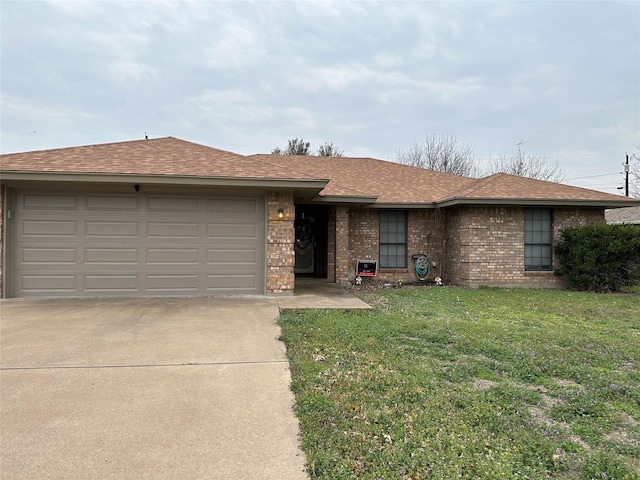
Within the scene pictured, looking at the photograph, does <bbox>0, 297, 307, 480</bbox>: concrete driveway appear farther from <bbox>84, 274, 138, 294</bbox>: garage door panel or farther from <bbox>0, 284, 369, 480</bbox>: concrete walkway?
<bbox>84, 274, 138, 294</bbox>: garage door panel

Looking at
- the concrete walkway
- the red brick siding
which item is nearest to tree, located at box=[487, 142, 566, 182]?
the red brick siding

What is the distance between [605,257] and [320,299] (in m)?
8.15

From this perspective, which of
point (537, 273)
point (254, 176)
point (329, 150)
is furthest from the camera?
point (329, 150)

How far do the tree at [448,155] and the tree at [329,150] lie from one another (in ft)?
20.4

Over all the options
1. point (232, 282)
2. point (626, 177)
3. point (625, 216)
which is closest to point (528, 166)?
point (626, 177)

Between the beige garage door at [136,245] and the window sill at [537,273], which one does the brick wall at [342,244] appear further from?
the window sill at [537,273]

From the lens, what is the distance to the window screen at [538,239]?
11.9m

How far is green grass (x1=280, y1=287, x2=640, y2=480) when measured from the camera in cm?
258

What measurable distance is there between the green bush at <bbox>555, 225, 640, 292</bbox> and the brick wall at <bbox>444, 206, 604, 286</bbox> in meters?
0.76

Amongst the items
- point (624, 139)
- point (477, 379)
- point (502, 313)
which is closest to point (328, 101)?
point (502, 313)

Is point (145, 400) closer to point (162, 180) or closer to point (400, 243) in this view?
point (162, 180)

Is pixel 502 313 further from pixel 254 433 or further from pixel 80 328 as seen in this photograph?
pixel 80 328

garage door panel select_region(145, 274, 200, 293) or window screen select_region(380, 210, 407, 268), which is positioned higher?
window screen select_region(380, 210, 407, 268)

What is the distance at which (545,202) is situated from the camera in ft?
37.2
